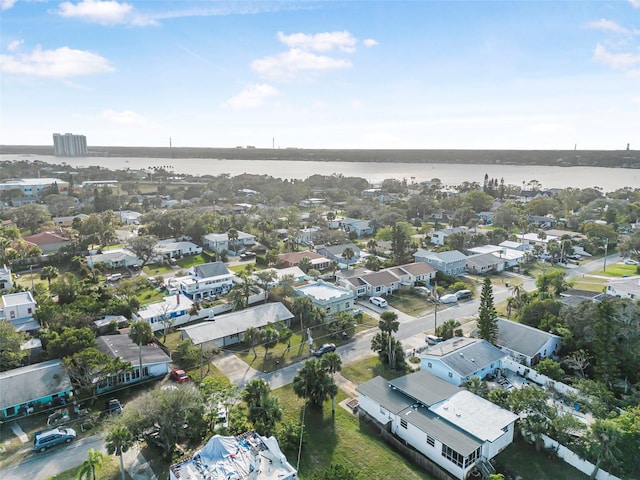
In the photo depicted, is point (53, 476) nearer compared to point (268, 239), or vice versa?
point (53, 476)

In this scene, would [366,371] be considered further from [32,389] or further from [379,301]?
[32,389]

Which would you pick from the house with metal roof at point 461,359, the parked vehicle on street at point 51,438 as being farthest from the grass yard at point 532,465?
the parked vehicle on street at point 51,438

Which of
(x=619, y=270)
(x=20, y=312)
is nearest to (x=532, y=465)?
(x=20, y=312)

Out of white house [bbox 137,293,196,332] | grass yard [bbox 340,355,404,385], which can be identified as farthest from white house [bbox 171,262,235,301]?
grass yard [bbox 340,355,404,385]

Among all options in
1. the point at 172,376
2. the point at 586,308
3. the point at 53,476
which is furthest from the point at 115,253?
the point at 586,308

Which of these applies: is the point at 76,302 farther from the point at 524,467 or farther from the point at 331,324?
the point at 524,467

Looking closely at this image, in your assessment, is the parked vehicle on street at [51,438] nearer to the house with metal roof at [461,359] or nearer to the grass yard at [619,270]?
the house with metal roof at [461,359]

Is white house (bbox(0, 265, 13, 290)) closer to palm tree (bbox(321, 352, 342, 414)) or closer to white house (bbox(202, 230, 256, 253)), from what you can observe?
white house (bbox(202, 230, 256, 253))
